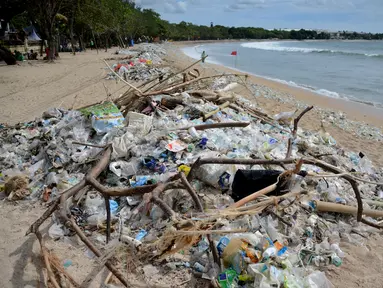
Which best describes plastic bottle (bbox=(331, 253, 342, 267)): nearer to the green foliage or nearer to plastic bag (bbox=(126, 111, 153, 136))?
plastic bag (bbox=(126, 111, 153, 136))

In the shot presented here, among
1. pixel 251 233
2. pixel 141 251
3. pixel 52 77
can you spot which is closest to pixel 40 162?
pixel 141 251

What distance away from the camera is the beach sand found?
7.83 ft

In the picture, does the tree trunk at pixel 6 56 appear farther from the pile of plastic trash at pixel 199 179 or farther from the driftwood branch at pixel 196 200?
the driftwood branch at pixel 196 200

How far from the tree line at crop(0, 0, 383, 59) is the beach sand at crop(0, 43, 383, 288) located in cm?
428

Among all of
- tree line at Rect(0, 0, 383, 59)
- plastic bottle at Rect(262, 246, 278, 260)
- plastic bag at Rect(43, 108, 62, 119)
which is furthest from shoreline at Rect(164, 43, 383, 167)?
tree line at Rect(0, 0, 383, 59)

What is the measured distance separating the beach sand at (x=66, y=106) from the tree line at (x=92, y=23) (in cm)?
428

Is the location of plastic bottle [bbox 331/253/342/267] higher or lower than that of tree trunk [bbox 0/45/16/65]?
lower

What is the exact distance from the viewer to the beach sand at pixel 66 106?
2.39 m

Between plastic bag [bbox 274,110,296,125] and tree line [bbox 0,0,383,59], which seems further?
tree line [bbox 0,0,383,59]

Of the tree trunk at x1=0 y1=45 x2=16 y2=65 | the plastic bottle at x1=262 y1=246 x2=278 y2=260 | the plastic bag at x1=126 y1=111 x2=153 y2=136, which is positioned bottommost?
the plastic bottle at x1=262 y1=246 x2=278 y2=260

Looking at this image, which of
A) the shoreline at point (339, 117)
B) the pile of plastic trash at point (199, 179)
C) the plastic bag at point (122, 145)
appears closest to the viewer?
the pile of plastic trash at point (199, 179)

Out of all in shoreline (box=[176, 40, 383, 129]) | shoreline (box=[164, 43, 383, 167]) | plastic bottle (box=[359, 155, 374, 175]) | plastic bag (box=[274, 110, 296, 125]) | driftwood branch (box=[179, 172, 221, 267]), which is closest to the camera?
driftwood branch (box=[179, 172, 221, 267])

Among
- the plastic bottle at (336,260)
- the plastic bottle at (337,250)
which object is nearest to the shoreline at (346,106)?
the plastic bottle at (337,250)

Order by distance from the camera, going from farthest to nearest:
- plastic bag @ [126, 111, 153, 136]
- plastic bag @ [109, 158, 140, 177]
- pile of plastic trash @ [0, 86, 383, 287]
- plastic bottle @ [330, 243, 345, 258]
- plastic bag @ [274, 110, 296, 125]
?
1. plastic bag @ [274, 110, 296, 125]
2. plastic bag @ [126, 111, 153, 136]
3. plastic bag @ [109, 158, 140, 177]
4. plastic bottle @ [330, 243, 345, 258]
5. pile of plastic trash @ [0, 86, 383, 287]
